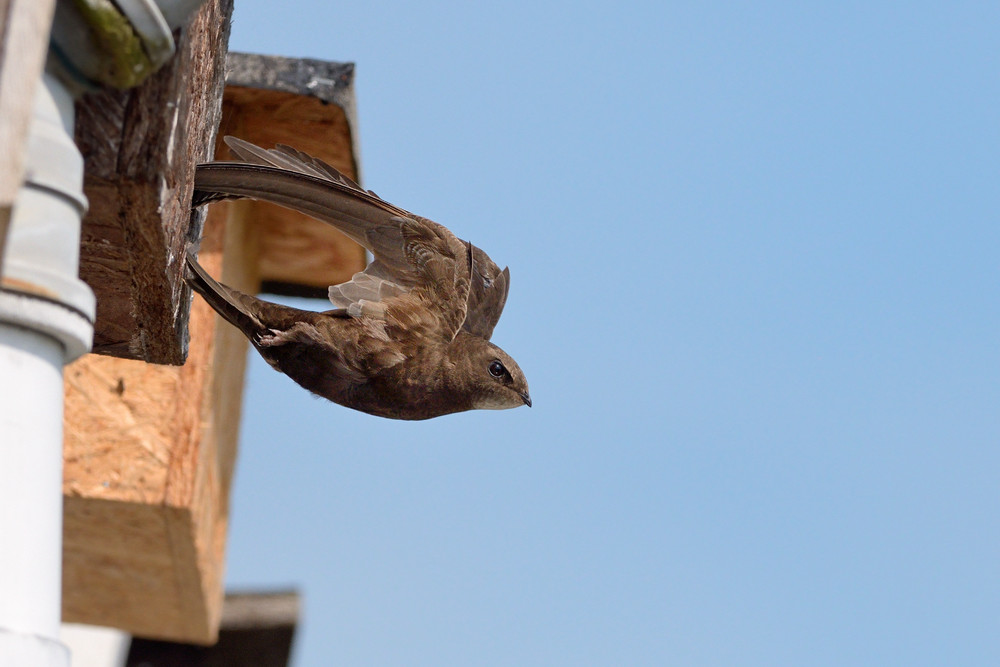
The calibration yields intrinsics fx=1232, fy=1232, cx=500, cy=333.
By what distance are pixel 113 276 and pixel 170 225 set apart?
0.87 ft

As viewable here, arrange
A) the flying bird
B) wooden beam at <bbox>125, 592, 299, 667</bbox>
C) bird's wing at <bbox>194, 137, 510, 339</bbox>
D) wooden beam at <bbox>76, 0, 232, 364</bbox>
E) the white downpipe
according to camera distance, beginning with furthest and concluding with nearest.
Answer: wooden beam at <bbox>125, 592, 299, 667</bbox>
the flying bird
bird's wing at <bbox>194, 137, 510, 339</bbox>
wooden beam at <bbox>76, 0, 232, 364</bbox>
the white downpipe

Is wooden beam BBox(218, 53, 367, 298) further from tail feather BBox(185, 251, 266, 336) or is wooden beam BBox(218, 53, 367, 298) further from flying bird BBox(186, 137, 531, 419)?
tail feather BBox(185, 251, 266, 336)

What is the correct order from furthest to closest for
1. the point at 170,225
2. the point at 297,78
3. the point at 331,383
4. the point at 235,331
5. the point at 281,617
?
the point at 281,617, the point at 235,331, the point at 297,78, the point at 331,383, the point at 170,225

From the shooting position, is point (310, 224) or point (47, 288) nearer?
point (47, 288)

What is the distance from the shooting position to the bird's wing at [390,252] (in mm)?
3785

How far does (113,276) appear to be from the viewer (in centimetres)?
293

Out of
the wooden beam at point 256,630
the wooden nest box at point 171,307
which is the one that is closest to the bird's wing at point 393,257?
the wooden nest box at point 171,307

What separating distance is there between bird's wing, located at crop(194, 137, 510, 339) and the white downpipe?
1.60 m

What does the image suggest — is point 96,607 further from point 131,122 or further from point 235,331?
point 131,122

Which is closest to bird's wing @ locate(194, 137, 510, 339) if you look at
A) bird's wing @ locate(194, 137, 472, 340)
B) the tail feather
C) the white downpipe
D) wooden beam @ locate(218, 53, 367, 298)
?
bird's wing @ locate(194, 137, 472, 340)

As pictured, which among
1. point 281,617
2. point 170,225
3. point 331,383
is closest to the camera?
point 170,225

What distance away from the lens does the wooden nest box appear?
2.56 m

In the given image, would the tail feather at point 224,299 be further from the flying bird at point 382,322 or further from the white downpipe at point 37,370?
the white downpipe at point 37,370

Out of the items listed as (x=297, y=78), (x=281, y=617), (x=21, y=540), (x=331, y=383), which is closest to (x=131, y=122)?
(x=21, y=540)
